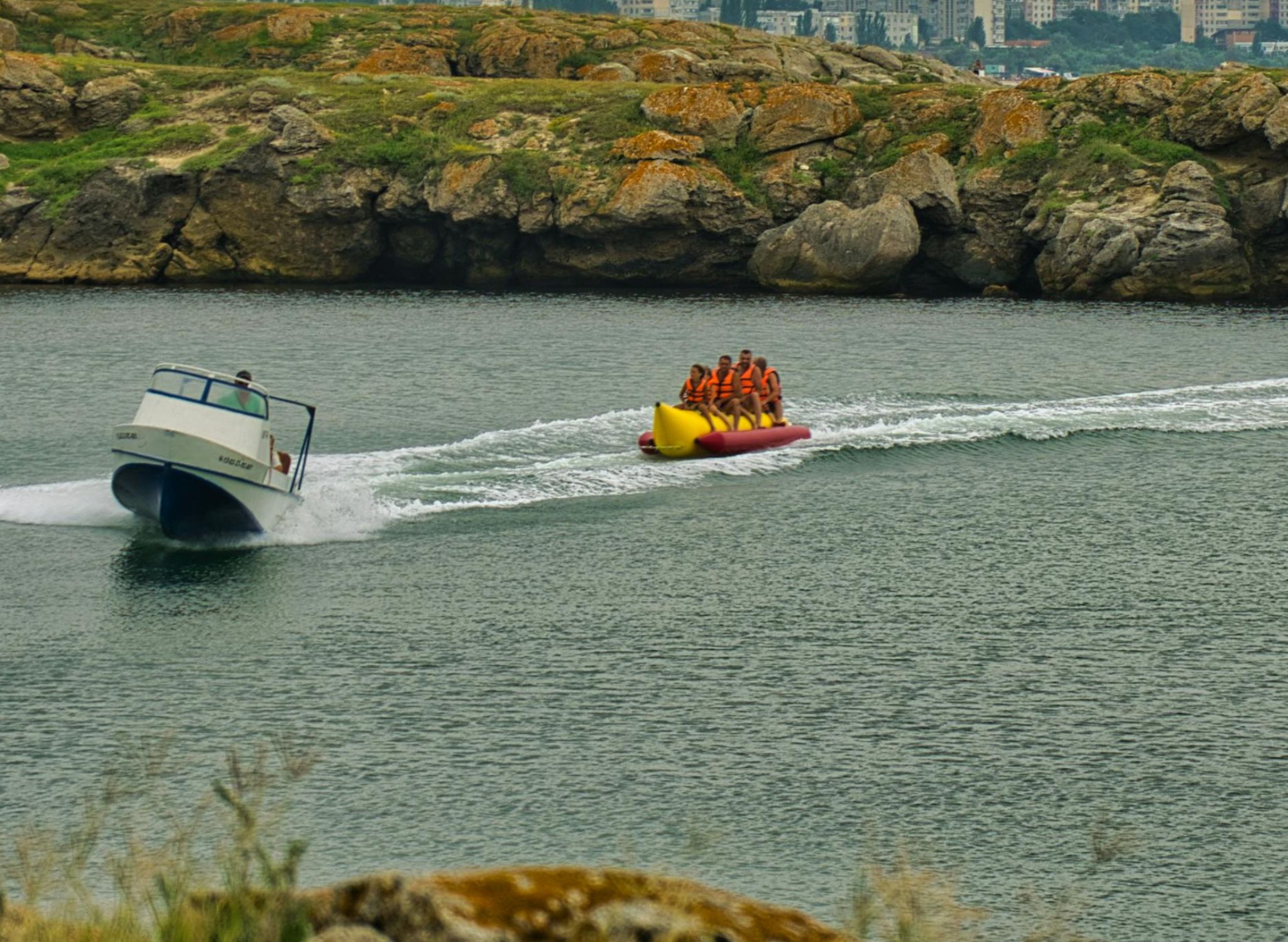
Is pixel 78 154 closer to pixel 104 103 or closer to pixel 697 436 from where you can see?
pixel 104 103

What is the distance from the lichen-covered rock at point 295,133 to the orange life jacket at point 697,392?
44.8m

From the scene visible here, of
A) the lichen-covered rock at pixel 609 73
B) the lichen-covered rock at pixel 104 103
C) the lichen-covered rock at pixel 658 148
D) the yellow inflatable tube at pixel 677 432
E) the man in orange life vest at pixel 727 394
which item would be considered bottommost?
the yellow inflatable tube at pixel 677 432

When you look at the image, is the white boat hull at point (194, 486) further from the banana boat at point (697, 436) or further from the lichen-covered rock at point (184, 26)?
the lichen-covered rock at point (184, 26)

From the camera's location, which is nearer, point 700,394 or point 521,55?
point 700,394

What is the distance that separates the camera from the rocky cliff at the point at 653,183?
237 ft

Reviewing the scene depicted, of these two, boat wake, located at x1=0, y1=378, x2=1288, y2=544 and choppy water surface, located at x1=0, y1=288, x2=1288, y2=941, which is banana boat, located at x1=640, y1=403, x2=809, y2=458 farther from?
choppy water surface, located at x1=0, y1=288, x2=1288, y2=941

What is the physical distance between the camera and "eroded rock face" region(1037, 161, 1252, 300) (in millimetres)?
69938

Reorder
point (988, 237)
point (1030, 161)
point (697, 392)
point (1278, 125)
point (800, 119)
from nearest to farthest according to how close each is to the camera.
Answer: point (697, 392), point (1278, 125), point (988, 237), point (1030, 161), point (800, 119)

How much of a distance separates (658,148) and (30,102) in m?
30.1

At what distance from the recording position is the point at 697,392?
39.3 m

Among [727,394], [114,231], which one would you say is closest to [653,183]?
[114,231]

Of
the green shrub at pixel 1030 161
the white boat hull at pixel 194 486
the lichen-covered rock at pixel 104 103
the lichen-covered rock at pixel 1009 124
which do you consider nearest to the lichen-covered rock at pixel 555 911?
the white boat hull at pixel 194 486

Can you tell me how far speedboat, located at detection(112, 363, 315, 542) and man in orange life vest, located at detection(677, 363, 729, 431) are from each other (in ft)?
33.5

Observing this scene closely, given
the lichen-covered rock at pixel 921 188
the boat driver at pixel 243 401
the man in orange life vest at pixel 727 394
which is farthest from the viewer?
the lichen-covered rock at pixel 921 188
